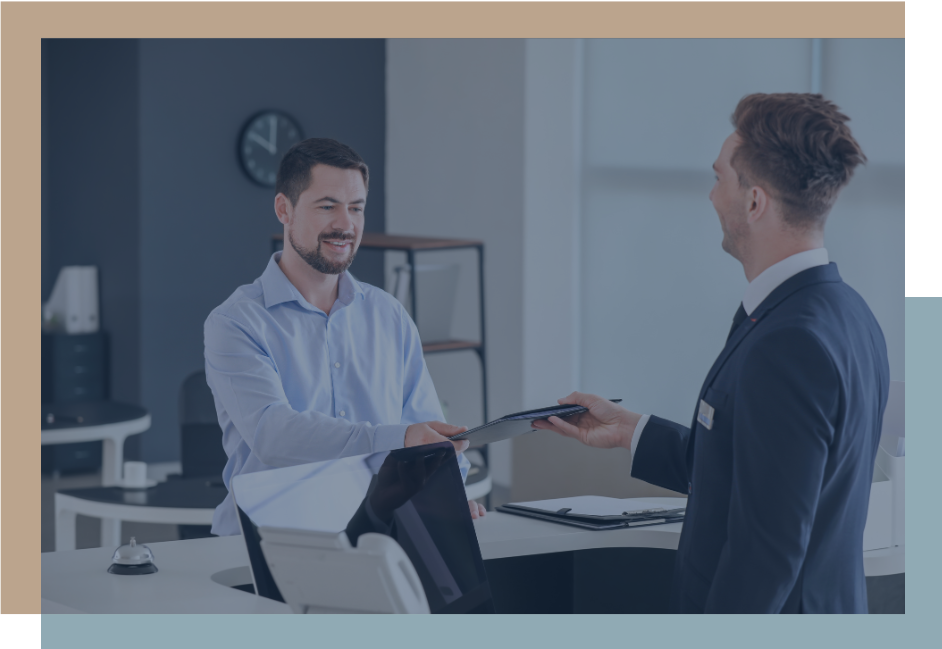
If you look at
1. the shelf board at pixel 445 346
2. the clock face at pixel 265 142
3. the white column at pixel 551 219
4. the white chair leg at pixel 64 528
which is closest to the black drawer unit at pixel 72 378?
the clock face at pixel 265 142

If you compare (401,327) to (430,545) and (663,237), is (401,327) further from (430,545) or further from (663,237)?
(663,237)

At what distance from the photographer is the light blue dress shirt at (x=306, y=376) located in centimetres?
188

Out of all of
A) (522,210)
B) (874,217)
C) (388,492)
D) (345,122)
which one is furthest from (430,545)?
(345,122)

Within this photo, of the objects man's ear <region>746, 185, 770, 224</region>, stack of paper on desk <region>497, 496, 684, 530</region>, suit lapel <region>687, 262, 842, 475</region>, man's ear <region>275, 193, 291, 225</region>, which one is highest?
man's ear <region>275, 193, 291, 225</region>

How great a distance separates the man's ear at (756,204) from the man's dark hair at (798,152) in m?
0.01

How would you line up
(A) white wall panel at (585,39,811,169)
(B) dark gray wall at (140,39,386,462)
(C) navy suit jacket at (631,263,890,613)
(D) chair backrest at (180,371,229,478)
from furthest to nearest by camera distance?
(B) dark gray wall at (140,39,386,462), (A) white wall panel at (585,39,811,169), (D) chair backrest at (180,371,229,478), (C) navy suit jacket at (631,263,890,613)

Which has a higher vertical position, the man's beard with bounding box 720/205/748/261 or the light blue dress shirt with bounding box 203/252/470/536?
the man's beard with bounding box 720/205/748/261

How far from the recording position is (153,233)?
226 inches

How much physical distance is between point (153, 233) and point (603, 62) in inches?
106

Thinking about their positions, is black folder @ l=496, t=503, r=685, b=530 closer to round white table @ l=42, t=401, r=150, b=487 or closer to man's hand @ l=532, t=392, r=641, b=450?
man's hand @ l=532, t=392, r=641, b=450

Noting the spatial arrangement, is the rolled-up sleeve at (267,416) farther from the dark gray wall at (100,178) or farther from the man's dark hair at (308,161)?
the dark gray wall at (100,178)

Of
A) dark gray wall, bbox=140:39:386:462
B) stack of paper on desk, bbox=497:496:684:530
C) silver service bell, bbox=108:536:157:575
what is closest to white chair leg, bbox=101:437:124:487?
dark gray wall, bbox=140:39:386:462

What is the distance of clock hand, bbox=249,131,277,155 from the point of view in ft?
19.7

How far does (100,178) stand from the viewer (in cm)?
599
